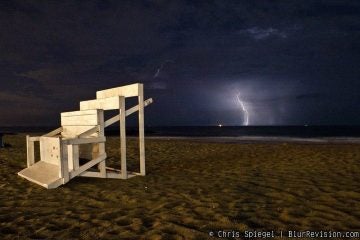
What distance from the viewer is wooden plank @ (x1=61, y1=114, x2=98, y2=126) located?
701 cm

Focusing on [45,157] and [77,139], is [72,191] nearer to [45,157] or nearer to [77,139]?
[77,139]

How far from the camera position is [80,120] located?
749 cm

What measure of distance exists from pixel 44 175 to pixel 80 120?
1.57 meters

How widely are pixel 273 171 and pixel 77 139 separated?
539 centimetres

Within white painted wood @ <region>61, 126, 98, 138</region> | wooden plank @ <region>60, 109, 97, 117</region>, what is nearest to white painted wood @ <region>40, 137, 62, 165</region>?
white painted wood @ <region>61, 126, 98, 138</region>

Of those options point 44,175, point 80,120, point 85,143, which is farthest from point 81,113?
point 44,175

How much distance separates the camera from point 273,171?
8336 mm

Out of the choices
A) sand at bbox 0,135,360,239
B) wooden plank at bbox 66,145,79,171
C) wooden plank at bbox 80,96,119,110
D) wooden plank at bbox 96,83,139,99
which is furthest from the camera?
wooden plank at bbox 96,83,139,99

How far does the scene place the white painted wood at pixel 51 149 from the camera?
667cm

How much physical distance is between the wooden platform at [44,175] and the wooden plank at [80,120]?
1214 millimetres

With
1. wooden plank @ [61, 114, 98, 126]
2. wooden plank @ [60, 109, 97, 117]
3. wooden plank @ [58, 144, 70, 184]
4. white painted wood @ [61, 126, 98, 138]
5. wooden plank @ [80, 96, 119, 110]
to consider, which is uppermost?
wooden plank @ [80, 96, 119, 110]

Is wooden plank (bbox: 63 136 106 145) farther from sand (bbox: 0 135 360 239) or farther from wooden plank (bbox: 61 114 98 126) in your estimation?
sand (bbox: 0 135 360 239)

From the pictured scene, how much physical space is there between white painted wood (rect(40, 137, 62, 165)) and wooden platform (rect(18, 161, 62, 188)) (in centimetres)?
15

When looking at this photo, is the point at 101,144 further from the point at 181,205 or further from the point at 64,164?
the point at 181,205
